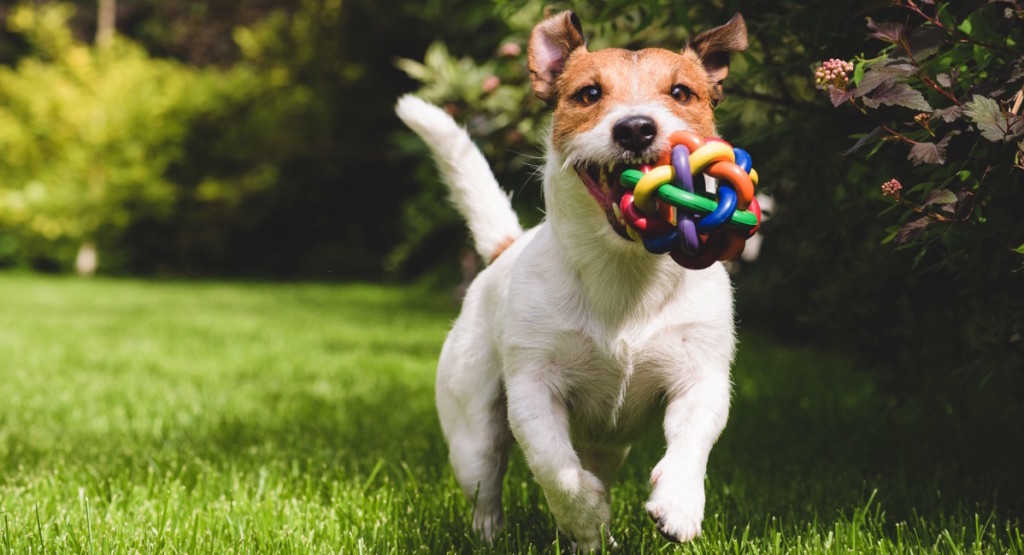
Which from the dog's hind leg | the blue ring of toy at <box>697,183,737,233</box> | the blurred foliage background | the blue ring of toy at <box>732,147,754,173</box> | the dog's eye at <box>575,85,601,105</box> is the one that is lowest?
the blurred foliage background

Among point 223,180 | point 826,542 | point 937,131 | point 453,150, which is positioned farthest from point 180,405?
point 223,180

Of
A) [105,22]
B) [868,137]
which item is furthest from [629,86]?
[105,22]

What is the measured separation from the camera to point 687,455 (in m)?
2.25

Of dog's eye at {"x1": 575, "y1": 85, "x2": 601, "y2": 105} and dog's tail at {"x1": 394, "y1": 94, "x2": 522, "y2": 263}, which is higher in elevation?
dog's eye at {"x1": 575, "y1": 85, "x2": 601, "y2": 105}

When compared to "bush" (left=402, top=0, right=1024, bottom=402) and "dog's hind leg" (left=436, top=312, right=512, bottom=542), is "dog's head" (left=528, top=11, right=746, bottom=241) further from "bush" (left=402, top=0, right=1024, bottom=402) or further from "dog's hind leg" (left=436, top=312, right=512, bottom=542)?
"dog's hind leg" (left=436, top=312, right=512, bottom=542)

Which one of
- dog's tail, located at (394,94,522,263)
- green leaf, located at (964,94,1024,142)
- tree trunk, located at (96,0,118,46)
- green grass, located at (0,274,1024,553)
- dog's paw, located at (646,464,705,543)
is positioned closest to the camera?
green leaf, located at (964,94,1024,142)

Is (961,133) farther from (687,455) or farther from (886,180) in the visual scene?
(687,455)

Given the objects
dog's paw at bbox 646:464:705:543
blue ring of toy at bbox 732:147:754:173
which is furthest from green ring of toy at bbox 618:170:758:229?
dog's paw at bbox 646:464:705:543

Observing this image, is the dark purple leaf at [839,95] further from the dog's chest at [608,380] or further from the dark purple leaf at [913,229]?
the dog's chest at [608,380]

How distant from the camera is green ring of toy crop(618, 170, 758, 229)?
2.11 metres

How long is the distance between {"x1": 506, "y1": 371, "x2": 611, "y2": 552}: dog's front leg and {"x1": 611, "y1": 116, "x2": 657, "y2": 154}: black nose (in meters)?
0.65

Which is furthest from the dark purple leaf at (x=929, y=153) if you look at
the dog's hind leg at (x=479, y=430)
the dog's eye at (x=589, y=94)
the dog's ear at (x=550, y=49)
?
the dog's hind leg at (x=479, y=430)

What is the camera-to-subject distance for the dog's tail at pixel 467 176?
131 inches

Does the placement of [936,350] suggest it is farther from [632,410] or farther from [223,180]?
[223,180]
